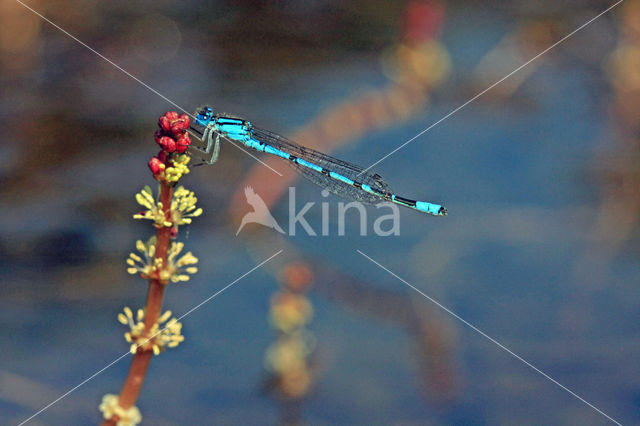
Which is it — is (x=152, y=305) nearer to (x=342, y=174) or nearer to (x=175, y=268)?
(x=175, y=268)

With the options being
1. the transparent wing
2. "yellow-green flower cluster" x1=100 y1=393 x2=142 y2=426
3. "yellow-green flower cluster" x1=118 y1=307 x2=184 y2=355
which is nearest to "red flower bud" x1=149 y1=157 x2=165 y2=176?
"yellow-green flower cluster" x1=118 y1=307 x2=184 y2=355

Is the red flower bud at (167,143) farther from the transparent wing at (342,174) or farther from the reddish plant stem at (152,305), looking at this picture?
the transparent wing at (342,174)

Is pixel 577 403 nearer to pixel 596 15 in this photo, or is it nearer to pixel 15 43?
pixel 596 15

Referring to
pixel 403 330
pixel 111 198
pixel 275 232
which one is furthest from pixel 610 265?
pixel 111 198

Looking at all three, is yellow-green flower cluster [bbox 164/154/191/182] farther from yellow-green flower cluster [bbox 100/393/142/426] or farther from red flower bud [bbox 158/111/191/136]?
yellow-green flower cluster [bbox 100/393/142/426]

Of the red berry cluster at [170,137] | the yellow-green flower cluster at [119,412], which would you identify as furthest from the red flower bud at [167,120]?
the yellow-green flower cluster at [119,412]

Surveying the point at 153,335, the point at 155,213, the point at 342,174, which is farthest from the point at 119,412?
the point at 342,174
